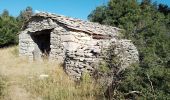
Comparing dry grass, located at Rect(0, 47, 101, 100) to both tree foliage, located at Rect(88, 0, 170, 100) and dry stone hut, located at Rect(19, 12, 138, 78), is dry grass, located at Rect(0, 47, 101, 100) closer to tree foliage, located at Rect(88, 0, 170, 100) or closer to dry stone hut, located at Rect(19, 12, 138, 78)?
tree foliage, located at Rect(88, 0, 170, 100)

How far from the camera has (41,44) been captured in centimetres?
1920

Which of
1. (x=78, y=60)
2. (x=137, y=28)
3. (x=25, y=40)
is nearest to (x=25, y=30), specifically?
(x=25, y=40)

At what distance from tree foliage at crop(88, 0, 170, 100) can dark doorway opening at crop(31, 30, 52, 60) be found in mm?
4691

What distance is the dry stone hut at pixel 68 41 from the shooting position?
37.1 ft

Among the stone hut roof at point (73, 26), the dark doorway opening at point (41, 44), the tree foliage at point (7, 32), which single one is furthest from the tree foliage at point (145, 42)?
the tree foliage at point (7, 32)

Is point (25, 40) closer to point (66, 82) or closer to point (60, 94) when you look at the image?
point (66, 82)

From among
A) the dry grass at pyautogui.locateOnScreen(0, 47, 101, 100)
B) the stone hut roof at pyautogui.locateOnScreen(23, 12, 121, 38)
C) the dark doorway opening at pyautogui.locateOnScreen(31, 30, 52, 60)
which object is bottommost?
the dry grass at pyautogui.locateOnScreen(0, 47, 101, 100)

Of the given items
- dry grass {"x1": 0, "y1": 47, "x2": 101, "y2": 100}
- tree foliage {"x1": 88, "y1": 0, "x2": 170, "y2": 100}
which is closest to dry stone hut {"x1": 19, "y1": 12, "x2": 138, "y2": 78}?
tree foliage {"x1": 88, "y1": 0, "x2": 170, "y2": 100}

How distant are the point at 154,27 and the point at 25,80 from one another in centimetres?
1049

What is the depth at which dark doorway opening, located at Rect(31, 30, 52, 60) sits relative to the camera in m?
17.7

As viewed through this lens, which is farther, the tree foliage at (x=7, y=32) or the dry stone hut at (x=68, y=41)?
the tree foliage at (x=7, y=32)

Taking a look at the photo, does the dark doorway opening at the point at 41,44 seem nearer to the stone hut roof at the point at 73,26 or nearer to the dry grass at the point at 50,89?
the stone hut roof at the point at 73,26

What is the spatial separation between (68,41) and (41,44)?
394 cm

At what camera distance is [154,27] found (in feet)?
60.5
